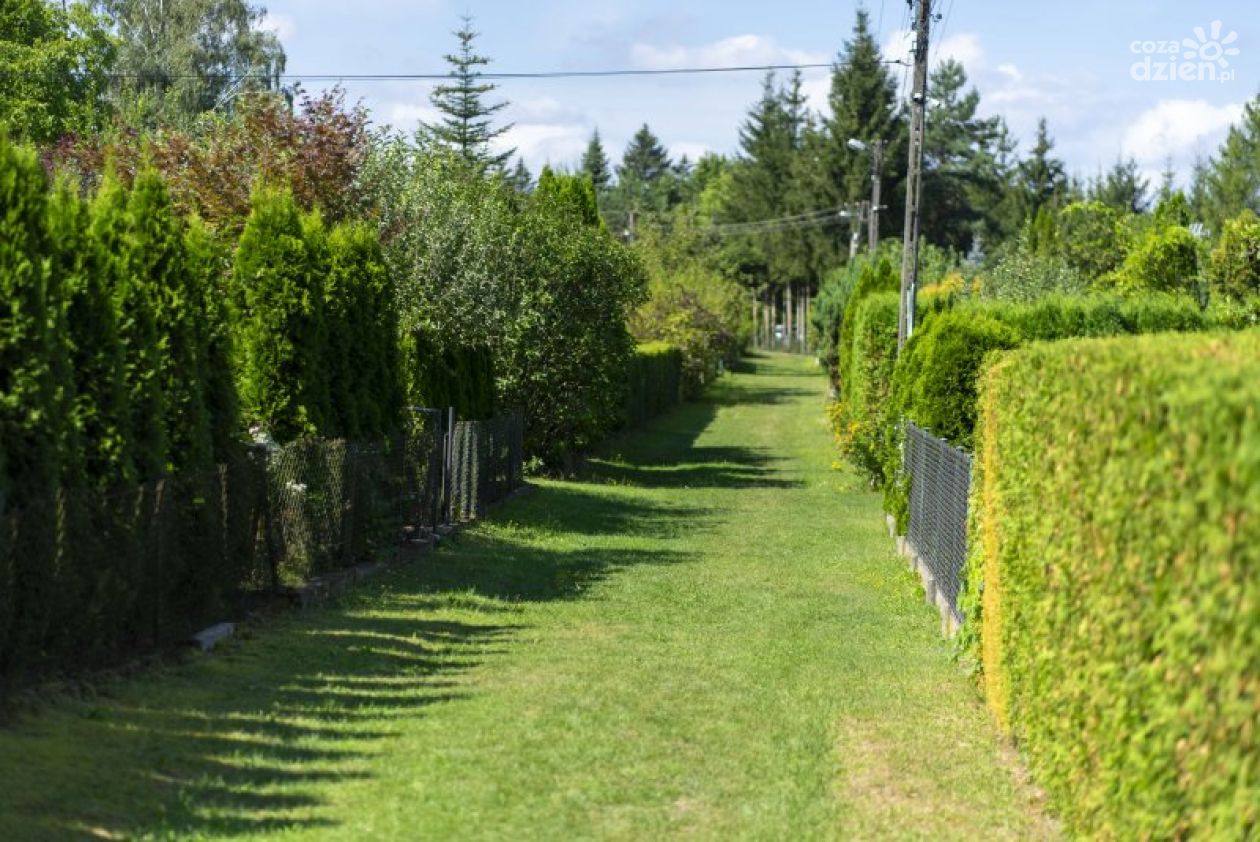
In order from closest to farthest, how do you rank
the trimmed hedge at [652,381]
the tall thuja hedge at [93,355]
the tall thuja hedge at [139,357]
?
1. the tall thuja hedge at [93,355]
2. the tall thuja hedge at [139,357]
3. the trimmed hedge at [652,381]

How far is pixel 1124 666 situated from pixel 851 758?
9.84 feet

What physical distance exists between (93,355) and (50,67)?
43211 mm

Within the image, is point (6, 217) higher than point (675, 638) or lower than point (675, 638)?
higher

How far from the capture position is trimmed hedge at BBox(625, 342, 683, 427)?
134 ft

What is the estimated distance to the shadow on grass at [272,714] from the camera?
700cm

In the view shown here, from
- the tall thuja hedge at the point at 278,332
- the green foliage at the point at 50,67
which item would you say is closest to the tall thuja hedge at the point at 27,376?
the tall thuja hedge at the point at 278,332

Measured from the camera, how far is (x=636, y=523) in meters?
22.2

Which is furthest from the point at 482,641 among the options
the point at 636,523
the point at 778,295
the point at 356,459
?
the point at 778,295

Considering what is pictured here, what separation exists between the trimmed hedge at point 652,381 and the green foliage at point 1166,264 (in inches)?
441

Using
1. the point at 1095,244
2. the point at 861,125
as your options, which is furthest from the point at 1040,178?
the point at 1095,244

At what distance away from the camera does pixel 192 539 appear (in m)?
11.4

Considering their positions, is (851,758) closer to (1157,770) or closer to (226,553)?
(1157,770)

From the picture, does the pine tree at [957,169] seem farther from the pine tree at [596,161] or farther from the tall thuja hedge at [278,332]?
the tall thuja hedge at [278,332]

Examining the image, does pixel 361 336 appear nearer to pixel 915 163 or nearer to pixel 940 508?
pixel 940 508
